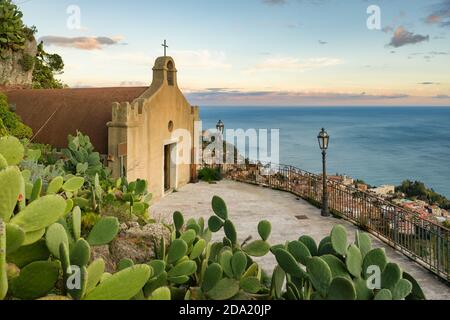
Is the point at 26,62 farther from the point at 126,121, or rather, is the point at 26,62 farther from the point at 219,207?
the point at 219,207

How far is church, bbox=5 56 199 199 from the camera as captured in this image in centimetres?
1213

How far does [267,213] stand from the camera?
40.7ft

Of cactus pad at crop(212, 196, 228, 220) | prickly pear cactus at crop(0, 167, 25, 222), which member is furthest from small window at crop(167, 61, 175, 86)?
prickly pear cactus at crop(0, 167, 25, 222)

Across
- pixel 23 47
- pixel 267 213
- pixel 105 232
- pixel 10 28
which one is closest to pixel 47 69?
pixel 23 47

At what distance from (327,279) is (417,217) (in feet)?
22.9

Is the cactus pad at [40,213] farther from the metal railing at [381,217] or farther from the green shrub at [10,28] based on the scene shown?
the green shrub at [10,28]

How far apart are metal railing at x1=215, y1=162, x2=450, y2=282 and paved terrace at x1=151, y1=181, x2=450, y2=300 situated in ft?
0.83

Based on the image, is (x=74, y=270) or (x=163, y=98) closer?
(x=74, y=270)

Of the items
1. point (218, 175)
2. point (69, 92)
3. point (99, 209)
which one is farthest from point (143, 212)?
point (218, 175)

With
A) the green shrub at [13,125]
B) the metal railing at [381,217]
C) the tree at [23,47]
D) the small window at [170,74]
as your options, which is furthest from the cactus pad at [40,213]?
the tree at [23,47]

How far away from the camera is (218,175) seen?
1892 cm

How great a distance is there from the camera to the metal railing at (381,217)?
300 inches
